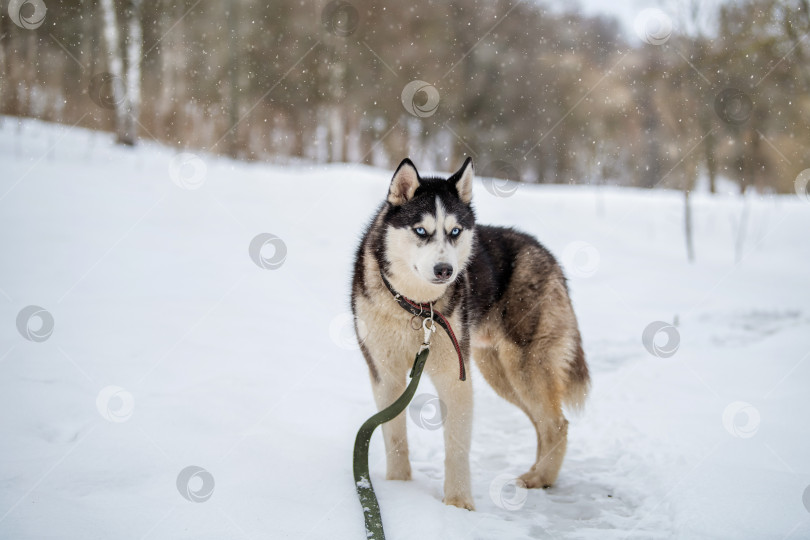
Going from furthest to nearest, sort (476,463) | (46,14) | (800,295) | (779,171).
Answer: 1. (779,171)
2. (46,14)
3. (800,295)
4. (476,463)

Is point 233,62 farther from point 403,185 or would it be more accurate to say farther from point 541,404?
point 541,404

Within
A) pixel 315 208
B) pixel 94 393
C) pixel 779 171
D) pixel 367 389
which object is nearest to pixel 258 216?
pixel 315 208

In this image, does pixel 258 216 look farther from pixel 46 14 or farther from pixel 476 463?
pixel 46 14

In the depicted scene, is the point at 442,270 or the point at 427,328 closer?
the point at 442,270

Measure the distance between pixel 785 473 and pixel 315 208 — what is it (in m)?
8.58

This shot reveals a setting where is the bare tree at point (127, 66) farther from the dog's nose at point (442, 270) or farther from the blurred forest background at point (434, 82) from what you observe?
the dog's nose at point (442, 270)

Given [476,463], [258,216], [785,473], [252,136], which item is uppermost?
[252,136]

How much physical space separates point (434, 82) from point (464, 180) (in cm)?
1704

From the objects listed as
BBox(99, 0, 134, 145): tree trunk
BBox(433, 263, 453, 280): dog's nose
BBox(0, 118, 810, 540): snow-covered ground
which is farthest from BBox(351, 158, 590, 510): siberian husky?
BBox(99, 0, 134, 145): tree trunk

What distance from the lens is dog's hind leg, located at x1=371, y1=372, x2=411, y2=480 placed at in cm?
310

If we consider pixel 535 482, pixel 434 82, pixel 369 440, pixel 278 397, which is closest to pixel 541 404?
pixel 535 482

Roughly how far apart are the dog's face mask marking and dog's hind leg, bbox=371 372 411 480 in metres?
0.71

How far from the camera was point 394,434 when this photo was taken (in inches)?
124

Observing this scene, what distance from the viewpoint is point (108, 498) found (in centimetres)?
246
